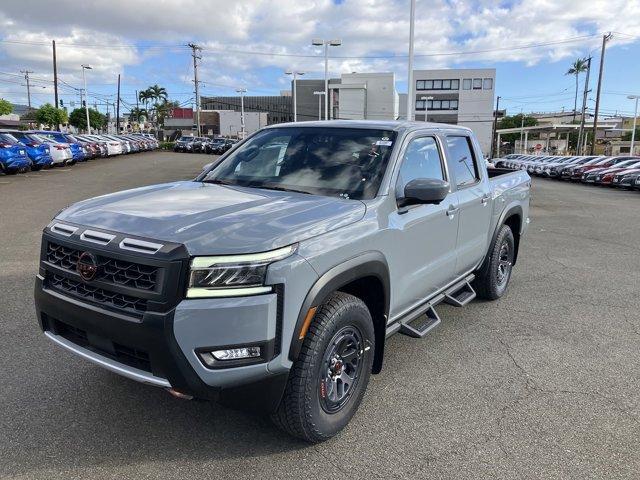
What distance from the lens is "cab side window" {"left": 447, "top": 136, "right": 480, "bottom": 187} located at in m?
4.64

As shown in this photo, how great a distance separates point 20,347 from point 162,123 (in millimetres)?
112457

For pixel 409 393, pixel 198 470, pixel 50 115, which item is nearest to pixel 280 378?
pixel 198 470

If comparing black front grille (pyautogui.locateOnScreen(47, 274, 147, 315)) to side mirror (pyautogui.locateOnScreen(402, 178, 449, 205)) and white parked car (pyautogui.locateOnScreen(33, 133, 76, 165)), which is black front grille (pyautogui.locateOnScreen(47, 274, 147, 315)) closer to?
side mirror (pyautogui.locateOnScreen(402, 178, 449, 205))

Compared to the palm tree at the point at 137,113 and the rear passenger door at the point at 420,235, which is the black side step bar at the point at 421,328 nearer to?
the rear passenger door at the point at 420,235

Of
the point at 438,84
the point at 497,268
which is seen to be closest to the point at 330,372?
the point at 497,268

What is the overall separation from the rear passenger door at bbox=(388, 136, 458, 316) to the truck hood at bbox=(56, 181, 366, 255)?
19.2 inches

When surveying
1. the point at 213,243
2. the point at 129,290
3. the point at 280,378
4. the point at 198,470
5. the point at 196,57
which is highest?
the point at 196,57

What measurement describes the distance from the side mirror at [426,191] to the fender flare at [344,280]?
18.9 inches

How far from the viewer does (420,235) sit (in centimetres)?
380

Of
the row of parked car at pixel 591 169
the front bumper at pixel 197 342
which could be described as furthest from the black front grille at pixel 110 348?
the row of parked car at pixel 591 169

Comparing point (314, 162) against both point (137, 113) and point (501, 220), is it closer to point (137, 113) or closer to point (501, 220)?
point (501, 220)

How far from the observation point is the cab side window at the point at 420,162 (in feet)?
12.3

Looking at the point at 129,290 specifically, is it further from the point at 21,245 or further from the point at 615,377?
the point at 21,245

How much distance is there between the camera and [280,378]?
2629mm
